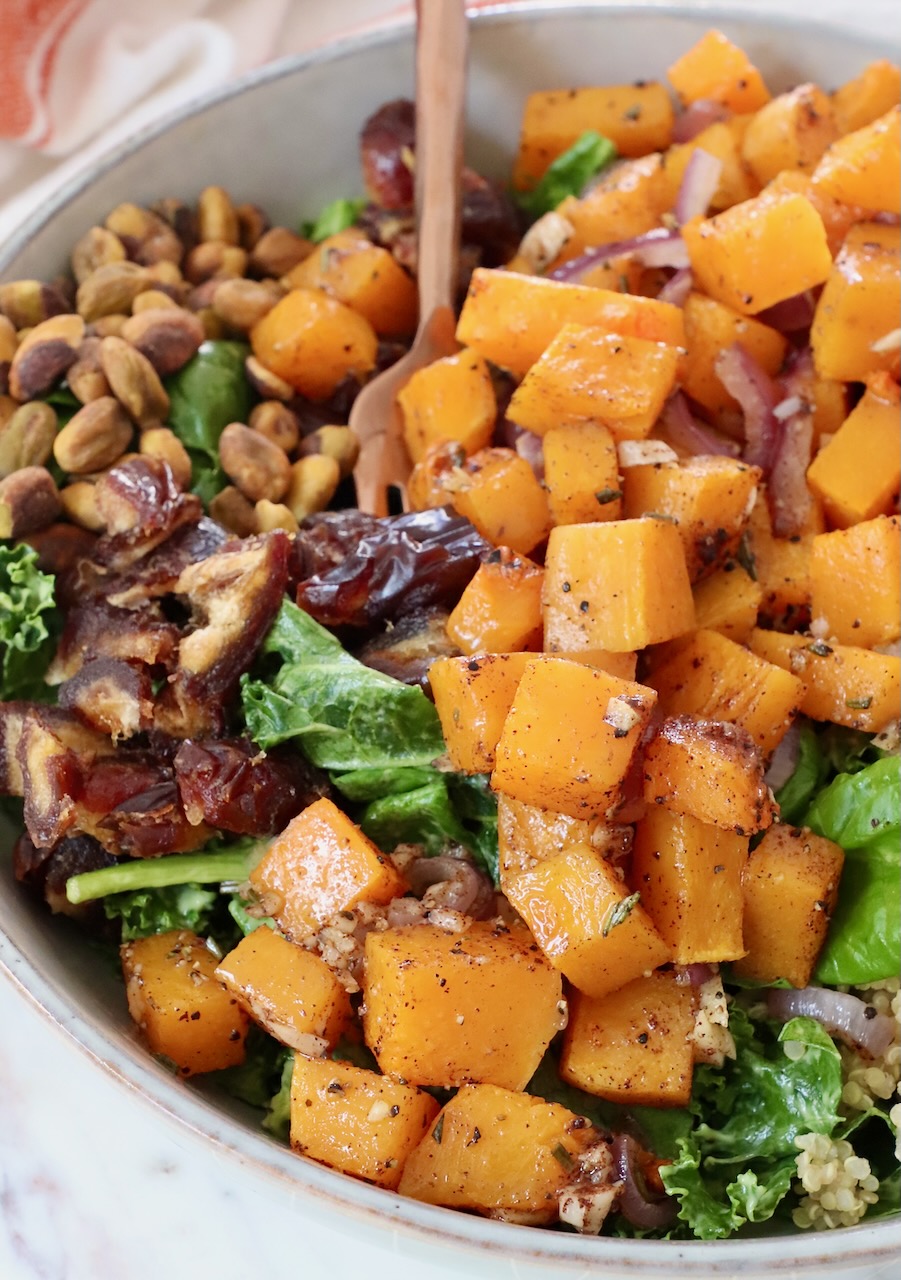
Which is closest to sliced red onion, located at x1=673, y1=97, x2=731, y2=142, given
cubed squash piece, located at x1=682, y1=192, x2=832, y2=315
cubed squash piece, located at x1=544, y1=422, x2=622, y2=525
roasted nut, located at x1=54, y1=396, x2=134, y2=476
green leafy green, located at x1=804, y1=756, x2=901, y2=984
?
cubed squash piece, located at x1=682, y1=192, x2=832, y2=315

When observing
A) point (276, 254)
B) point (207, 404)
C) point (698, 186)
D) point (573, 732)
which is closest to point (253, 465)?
point (207, 404)

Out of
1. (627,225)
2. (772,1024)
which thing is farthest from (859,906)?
(627,225)

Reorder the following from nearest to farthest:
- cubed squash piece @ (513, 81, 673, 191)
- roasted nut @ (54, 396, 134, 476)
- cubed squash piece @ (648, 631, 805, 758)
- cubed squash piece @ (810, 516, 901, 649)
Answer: cubed squash piece @ (648, 631, 805, 758)
cubed squash piece @ (810, 516, 901, 649)
roasted nut @ (54, 396, 134, 476)
cubed squash piece @ (513, 81, 673, 191)

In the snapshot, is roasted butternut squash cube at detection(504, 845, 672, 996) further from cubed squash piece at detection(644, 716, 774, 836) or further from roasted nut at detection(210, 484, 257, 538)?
roasted nut at detection(210, 484, 257, 538)

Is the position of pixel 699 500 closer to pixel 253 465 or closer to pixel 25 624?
pixel 253 465

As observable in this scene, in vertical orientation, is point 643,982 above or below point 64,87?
below

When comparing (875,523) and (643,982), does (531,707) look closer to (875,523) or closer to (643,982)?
(643,982)
